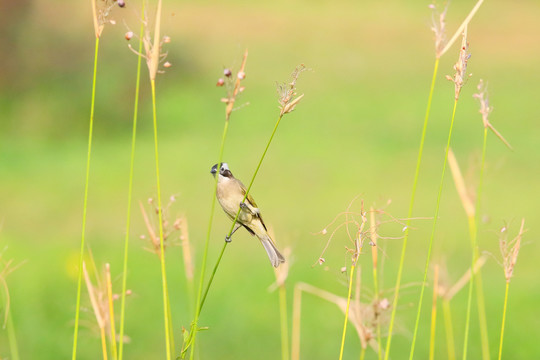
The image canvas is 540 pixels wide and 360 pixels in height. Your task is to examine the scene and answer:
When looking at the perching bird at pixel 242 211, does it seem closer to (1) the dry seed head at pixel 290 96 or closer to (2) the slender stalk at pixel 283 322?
(2) the slender stalk at pixel 283 322

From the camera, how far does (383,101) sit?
19.5 meters

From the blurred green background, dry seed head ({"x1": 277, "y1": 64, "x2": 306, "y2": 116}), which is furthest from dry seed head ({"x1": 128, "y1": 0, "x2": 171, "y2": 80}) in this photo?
the blurred green background

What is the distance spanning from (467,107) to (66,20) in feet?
29.9

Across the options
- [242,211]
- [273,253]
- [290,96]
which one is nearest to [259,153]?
[242,211]

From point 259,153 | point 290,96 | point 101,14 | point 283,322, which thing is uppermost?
point 259,153

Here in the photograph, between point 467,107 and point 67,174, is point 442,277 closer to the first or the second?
point 67,174

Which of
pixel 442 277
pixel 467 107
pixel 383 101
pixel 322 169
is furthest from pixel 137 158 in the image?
pixel 442 277

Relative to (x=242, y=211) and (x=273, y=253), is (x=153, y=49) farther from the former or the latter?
(x=242, y=211)

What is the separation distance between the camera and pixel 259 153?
15641 millimetres

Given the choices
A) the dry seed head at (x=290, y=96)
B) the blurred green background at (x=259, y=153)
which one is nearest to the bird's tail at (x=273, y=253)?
the blurred green background at (x=259, y=153)

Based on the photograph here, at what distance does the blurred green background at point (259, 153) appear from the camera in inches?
339

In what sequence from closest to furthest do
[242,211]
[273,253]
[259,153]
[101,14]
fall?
[101,14]
[273,253]
[242,211]
[259,153]

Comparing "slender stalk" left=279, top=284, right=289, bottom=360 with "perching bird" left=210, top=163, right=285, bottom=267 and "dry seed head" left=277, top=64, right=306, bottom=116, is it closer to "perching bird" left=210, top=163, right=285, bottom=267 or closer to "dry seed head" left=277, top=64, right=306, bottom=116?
"perching bird" left=210, top=163, right=285, bottom=267

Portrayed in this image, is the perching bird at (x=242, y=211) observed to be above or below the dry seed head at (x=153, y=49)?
above
